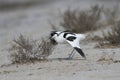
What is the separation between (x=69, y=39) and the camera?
12.7m

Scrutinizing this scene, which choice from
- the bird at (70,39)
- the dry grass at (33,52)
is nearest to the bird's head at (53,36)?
the bird at (70,39)

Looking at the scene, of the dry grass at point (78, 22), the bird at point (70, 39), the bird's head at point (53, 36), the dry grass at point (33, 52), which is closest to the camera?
the bird at point (70, 39)

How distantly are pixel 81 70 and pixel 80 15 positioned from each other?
7088 millimetres

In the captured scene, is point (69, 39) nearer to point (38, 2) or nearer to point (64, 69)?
point (64, 69)

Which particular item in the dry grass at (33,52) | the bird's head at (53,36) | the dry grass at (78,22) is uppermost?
the bird's head at (53,36)

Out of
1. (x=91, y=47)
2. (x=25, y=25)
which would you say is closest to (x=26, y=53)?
(x=91, y=47)

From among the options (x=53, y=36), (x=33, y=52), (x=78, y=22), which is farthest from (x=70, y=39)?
(x=78, y=22)

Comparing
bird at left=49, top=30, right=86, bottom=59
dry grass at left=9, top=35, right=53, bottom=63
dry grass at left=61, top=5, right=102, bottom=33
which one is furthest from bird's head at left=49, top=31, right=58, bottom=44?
dry grass at left=61, top=5, right=102, bottom=33

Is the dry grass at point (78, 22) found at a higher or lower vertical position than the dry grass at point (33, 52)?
lower

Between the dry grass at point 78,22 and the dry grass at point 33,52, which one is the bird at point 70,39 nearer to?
the dry grass at point 33,52

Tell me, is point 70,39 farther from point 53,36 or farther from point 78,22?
point 78,22

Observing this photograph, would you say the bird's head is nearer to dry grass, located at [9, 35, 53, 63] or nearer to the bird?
the bird

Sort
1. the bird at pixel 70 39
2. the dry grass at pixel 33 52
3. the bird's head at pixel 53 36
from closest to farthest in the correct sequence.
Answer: the bird at pixel 70 39 < the dry grass at pixel 33 52 < the bird's head at pixel 53 36

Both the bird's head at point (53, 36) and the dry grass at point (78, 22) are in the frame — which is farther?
the dry grass at point (78, 22)
